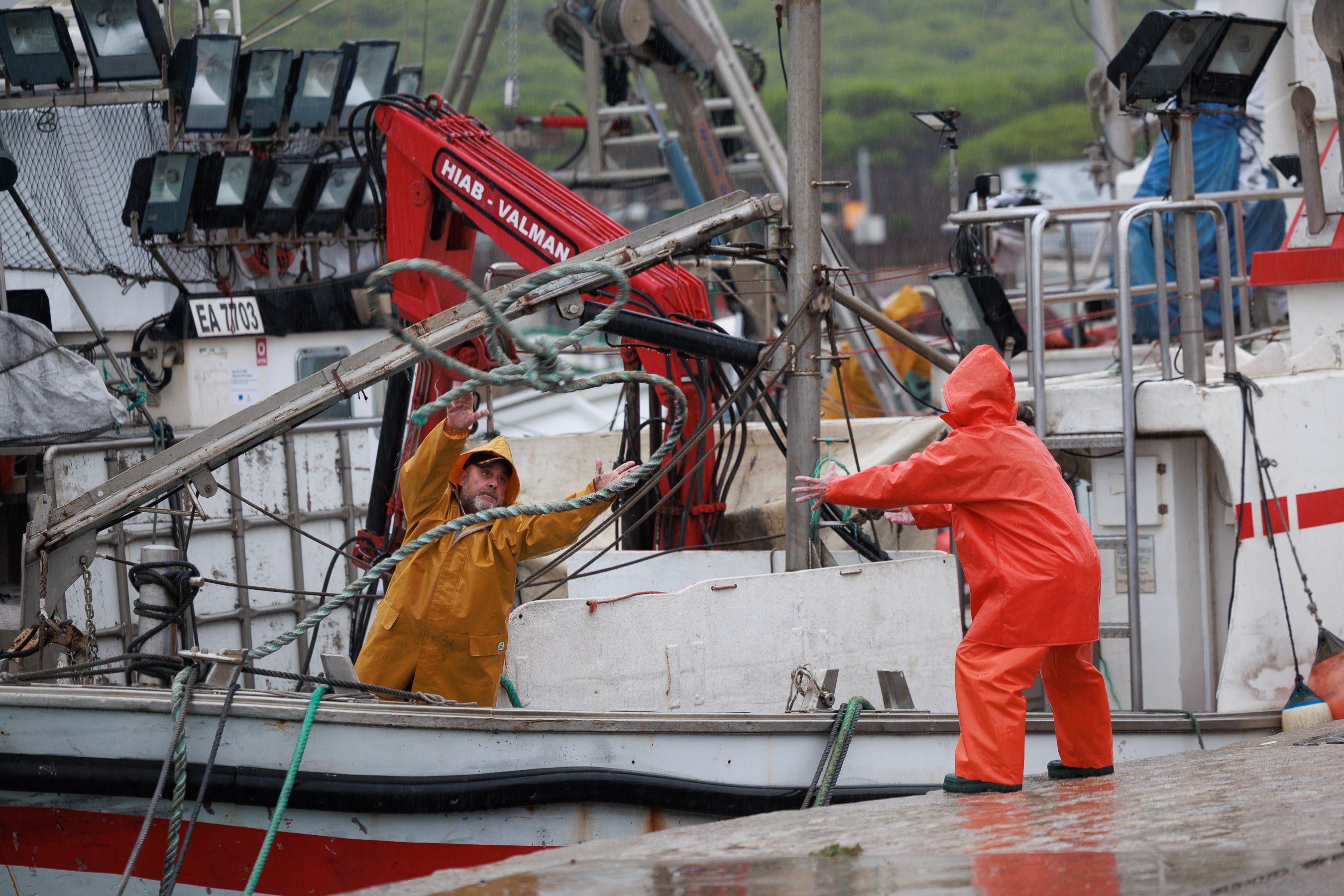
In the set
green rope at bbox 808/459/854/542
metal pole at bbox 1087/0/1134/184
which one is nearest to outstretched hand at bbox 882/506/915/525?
green rope at bbox 808/459/854/542

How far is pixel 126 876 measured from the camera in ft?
12.9

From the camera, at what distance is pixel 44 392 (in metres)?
5.54

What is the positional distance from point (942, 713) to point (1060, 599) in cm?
73

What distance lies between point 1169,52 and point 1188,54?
77 mm

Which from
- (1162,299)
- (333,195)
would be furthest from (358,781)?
(333,195)

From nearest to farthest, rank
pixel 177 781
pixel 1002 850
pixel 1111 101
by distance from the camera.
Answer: pixel 1002 850
pixel 177 781
pixel 1111 101

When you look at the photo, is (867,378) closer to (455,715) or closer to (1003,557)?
(1003,557)

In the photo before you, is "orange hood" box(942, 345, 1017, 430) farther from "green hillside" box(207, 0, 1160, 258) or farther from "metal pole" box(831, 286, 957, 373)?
"green hillside" box(207, 0, 1160, 258)

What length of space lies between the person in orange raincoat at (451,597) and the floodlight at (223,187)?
6.40 meters

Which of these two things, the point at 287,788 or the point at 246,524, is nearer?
the point at 287,788

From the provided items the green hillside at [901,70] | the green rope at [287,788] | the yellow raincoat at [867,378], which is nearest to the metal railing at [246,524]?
the green rope at [287,788]

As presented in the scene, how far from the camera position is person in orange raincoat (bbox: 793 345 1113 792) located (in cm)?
429

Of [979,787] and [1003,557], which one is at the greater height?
[1003,557]

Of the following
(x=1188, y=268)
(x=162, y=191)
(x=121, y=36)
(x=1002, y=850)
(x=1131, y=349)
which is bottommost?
(x=1002, y=850)
